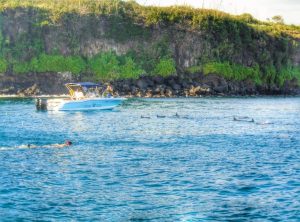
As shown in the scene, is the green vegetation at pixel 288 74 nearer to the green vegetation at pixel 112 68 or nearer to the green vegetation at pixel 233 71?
the green vegetation at pixel 233 71

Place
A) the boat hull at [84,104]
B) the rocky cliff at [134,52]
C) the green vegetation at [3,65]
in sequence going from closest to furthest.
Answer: the boat hull at [84,104], the green vegetation at [3,65], the rocky cliff at [134,52]

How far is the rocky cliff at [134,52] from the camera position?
147625mm

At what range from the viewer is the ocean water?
28047 mm

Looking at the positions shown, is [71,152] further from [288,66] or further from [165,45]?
[288,66]

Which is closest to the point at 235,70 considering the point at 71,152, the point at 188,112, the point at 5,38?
the point at 5,38

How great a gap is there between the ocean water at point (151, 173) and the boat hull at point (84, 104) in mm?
20445

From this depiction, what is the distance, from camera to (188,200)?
2991 cm

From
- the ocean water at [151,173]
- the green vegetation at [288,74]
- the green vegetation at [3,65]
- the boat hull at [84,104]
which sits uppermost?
the green vegetation at [3,65]

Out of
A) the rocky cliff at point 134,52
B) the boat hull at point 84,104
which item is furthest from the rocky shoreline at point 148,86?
the boat hull at point 84,104

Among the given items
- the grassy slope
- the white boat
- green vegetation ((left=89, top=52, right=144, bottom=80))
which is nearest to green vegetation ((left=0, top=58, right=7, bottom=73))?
the grassy slope

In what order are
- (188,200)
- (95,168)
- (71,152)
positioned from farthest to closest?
(71,152), (95,168), (188,200)

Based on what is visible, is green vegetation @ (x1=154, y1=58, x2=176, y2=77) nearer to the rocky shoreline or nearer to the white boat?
the rocky shoreline

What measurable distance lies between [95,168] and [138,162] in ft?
11.9

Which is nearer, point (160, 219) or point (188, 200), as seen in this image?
point (160, 219)
